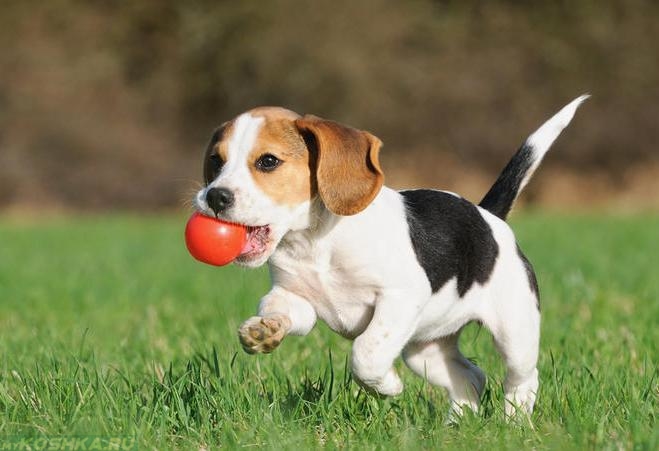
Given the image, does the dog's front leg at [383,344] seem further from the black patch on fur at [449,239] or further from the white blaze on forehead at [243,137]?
the white blaze on forehead at [243,137]

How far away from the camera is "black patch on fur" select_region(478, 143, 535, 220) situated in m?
5.00

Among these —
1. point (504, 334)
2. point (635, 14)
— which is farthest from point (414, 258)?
point (635, 14)

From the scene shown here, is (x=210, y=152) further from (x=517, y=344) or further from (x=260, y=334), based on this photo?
(x=517, y=344)

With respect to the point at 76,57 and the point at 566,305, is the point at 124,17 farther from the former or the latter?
the point at 566,305

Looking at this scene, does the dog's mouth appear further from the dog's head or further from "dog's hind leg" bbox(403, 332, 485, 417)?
"dog's hind leg" bbox(403, 332, 485, 417)

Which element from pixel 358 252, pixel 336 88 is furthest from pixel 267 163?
pixel 336 88

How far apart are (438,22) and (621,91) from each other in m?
6.26

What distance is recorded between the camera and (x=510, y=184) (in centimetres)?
503

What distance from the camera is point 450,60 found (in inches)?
1284

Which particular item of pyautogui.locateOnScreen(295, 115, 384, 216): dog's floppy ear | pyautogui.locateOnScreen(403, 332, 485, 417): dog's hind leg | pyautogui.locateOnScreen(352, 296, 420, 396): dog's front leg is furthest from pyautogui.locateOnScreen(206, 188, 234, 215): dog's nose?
pyautogui.locateOnScreen(403, 332, 485, 417): dog's hind leg

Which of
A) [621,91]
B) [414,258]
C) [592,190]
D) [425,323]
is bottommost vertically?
[592,190]

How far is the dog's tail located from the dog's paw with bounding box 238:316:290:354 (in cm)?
163

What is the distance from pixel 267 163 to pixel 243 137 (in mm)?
146

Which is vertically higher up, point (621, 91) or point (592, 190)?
point (621, 91)
